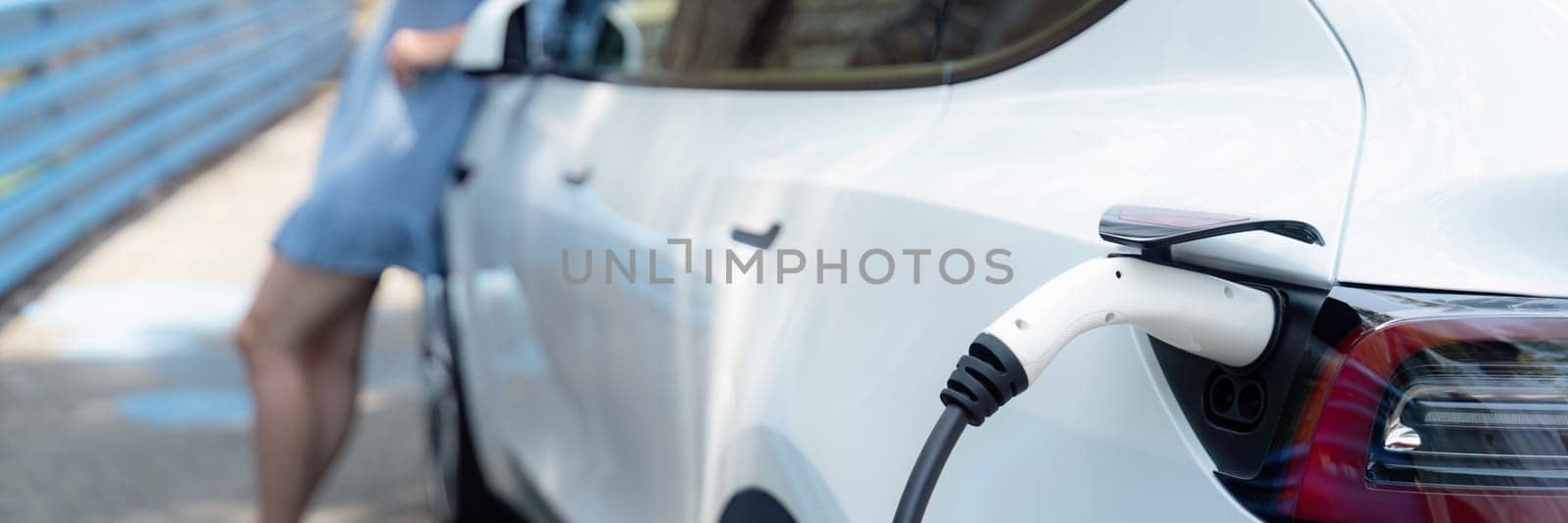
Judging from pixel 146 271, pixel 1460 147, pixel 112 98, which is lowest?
pixel 146 271

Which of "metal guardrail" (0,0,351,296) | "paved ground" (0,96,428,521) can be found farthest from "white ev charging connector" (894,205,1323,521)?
"metal guardrail" (0,0,351,296)

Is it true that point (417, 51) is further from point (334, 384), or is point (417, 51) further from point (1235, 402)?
point (1235, 402)

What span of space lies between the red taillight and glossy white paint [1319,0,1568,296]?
0.04 m

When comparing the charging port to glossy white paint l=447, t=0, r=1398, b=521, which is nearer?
the charging port

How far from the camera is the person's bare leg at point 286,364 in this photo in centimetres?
313

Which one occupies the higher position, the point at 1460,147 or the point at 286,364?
the point at 1460,147

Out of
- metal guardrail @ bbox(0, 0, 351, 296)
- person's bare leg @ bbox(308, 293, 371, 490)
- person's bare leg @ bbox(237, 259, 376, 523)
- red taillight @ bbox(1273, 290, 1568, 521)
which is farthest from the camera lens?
metal guardrail @ bbox(0, 0, 351, 296)

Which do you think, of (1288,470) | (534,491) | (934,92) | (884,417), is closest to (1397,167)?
(1288,470)

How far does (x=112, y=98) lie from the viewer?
9070 millimetres

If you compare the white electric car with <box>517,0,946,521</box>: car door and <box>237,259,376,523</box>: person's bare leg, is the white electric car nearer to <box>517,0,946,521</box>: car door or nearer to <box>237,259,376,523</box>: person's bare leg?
<box>517,0,946,521</box>: car door

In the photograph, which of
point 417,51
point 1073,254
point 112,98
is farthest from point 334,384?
point 112,98

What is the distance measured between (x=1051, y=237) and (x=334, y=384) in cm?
238

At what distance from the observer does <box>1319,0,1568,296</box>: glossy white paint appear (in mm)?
1081

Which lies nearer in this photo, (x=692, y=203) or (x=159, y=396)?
(x=692, y=203)
